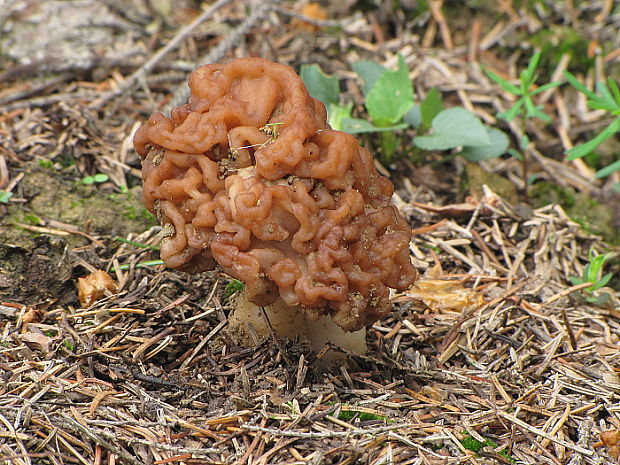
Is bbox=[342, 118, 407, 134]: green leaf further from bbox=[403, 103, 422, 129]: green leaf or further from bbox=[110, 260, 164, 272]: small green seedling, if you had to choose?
bbox=[110, 260, 164, 272]: small green seedling

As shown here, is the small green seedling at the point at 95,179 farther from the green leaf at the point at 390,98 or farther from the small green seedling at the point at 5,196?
the green leaf at the point at 390,98

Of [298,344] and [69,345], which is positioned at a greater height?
[69,345]

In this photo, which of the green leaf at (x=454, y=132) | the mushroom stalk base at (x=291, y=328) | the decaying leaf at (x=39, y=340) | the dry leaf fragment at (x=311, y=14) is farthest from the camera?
the dry leaf fragment at (x=311, y=14)

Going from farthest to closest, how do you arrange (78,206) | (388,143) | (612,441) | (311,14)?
(311,14), (388,143), (78,206), (612,441)

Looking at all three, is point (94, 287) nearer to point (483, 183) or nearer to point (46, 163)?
point (46, 163)

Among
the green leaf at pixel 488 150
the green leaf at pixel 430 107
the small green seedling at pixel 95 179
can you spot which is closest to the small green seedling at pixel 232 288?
the small green seedling at pixel 95 179

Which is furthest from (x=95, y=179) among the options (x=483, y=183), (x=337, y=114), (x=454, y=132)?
(x=483, y=183)

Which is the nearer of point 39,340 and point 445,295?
point 39,340

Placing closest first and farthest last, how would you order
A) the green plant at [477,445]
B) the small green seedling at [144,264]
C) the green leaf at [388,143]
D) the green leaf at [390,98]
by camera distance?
the green plant at [477,445] < the small green seedling at [144,264] < the green leaf at [390,98] < the green leaf at [388,143]
